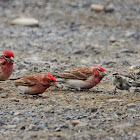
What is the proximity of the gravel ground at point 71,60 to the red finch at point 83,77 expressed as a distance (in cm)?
20

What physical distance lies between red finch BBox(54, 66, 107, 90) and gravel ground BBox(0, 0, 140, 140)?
20 centimetres

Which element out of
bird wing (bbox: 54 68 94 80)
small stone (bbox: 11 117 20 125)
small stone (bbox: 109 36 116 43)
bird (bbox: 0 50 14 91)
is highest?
bird (bbox: 0 50 14 91)

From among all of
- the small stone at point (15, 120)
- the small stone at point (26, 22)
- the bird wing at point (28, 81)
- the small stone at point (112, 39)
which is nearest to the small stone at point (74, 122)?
the small stone at point (15, 120)

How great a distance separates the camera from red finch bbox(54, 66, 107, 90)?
9891mm

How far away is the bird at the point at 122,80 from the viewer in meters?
9.66

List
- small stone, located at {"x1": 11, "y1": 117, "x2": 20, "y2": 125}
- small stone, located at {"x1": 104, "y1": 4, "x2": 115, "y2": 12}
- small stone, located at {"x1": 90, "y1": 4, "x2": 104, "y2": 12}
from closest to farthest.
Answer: small stone, located at {"x1": 11, "y1": 117, "x2": 20, "y2": 125}, small stone, located at {"x1": 90, "y1": 4, "x2": 104, "y2": 12}, small stone, located at {"x1": 104, "y1": 4, "x2": 115, "y2": 12}

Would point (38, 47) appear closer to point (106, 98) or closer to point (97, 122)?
point (106, 98)

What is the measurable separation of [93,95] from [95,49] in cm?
550

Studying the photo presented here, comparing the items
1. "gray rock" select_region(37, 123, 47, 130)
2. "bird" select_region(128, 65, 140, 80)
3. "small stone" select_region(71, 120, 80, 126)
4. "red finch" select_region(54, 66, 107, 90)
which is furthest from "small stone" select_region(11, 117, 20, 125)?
"bird" select_region(128, 65, 140, 80)

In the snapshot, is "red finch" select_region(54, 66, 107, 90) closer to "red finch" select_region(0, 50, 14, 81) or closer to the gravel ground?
the gravel ground

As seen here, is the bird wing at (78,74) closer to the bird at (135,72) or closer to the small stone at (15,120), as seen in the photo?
the bird at (135,72)

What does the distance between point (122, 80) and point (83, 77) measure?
0.88 meters

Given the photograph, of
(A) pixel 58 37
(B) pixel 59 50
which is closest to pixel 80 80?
(B) pixel 59 50

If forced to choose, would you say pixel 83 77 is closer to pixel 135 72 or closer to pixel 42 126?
pixel 135 72
